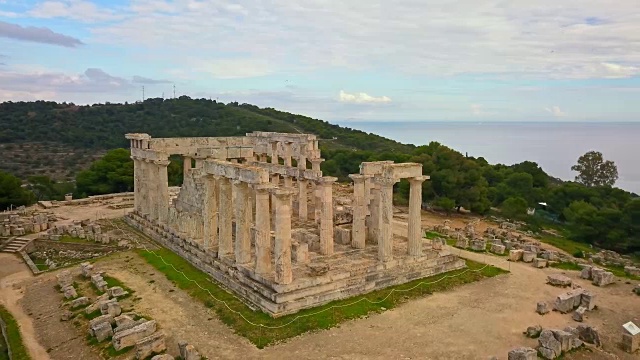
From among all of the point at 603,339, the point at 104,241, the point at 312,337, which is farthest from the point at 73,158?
the point at 603,339

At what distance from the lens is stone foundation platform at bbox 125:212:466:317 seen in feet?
61.7

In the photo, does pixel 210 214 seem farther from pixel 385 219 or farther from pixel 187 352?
pixel 187 352

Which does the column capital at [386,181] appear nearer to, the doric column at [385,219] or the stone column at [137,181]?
the doric column at [385,219]

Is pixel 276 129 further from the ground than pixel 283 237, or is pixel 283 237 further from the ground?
pixel 276 129

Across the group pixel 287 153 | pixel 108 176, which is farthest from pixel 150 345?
pixel 108 176

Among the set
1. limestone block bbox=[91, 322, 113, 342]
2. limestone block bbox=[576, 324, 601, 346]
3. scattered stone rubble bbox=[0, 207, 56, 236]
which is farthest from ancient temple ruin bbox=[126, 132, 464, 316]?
scattered stone rubble bbox=[0, 207, 56, 236]

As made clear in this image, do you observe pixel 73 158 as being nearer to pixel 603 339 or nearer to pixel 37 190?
pixel 37 190

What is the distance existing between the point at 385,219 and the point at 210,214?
8.64 meters

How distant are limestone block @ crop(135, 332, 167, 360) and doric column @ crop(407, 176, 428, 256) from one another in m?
12.1

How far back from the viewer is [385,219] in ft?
71.6

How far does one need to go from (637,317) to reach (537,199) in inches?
1109

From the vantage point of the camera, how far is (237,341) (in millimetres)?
16359

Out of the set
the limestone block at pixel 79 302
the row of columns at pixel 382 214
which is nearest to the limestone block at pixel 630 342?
the row of columns at pixel 382 214

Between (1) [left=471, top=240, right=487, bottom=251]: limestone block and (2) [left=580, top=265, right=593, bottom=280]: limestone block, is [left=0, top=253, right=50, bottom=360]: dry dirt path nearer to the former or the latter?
(1) [left=471, top=240, right=487, bottom=251]: limestone block
